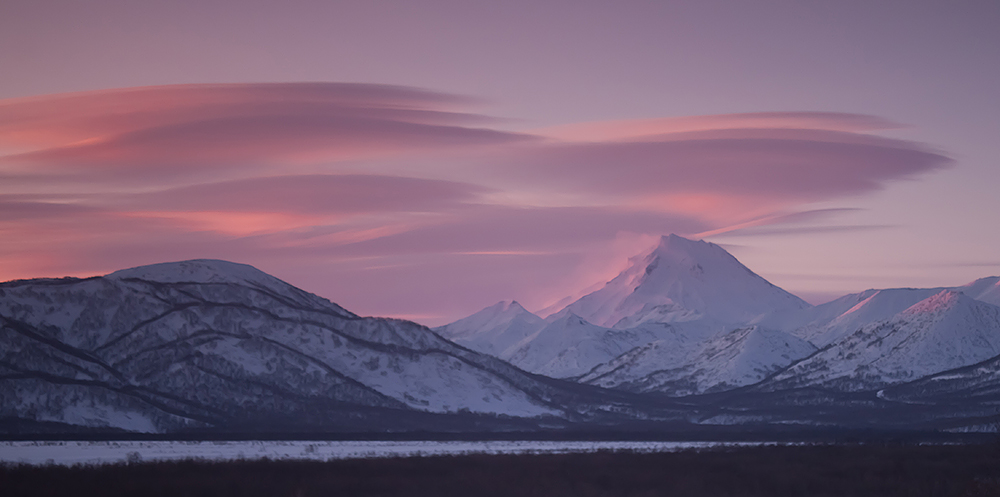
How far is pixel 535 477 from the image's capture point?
91250 millimetres

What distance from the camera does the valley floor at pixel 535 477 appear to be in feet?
265

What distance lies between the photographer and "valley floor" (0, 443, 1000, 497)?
8081 cm

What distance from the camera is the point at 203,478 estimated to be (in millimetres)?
86375

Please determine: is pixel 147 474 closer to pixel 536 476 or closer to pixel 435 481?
pixel 435 481

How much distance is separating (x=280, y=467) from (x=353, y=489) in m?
15.9

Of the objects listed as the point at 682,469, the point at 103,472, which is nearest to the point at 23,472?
the point at 103,472

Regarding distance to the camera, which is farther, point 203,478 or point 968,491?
point 203,478

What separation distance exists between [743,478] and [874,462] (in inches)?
929

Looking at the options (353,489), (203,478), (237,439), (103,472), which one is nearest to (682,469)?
(353,489)

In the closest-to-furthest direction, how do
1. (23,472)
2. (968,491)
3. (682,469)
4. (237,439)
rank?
(968,491) → (23,472) → (682,469) → (237,439)

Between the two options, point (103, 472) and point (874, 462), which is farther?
point (874, 462)

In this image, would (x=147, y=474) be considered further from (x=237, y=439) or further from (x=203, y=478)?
(x=237, y=439)

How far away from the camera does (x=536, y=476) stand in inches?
3627

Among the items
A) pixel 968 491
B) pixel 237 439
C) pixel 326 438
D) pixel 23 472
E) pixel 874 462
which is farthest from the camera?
pixel 326 438
